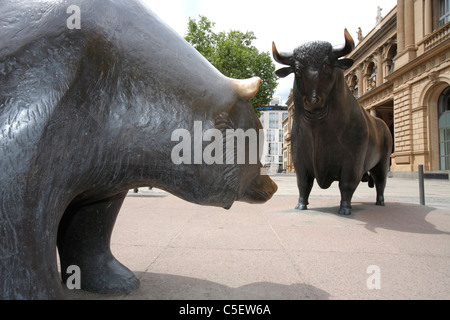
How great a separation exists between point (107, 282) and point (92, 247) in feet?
0.69

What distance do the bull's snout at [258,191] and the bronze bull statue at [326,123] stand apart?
2506 millimetres

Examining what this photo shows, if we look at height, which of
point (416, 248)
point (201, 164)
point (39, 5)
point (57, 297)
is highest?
point (39, 5)

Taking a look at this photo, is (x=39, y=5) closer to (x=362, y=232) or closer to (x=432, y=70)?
(x=362, y=232)

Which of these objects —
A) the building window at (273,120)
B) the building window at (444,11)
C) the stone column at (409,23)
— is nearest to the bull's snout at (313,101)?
the building window at (444,11)

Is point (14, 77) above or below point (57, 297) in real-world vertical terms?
above

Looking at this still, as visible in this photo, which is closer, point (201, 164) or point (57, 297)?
point (57, 297)

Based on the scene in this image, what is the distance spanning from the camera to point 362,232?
3.34m

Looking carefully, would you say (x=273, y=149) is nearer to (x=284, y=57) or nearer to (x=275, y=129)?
(x=275, y=129)

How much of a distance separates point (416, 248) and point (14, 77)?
317cm

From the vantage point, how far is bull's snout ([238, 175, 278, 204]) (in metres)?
1.57

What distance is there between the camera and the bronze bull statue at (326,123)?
372 centimetres

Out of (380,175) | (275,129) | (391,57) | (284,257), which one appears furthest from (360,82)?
(275,129)

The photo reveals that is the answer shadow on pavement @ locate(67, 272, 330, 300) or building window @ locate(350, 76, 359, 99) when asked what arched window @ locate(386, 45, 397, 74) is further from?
shadow on pavement @ locate(67, 272, 330, 300)
